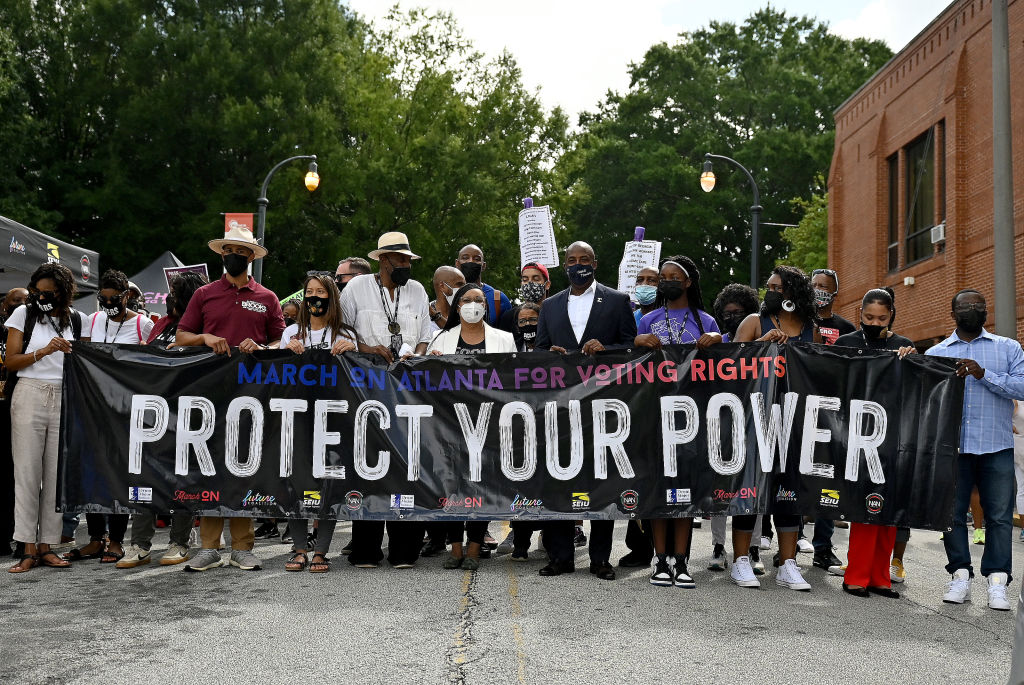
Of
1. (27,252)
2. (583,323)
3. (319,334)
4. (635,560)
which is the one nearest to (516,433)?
(583,323)

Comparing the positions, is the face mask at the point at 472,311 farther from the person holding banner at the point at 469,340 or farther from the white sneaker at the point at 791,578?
the white sneaker at the point at 791,578

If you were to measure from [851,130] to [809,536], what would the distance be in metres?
17.6

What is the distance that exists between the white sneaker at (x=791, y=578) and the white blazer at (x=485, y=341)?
2.43 meters

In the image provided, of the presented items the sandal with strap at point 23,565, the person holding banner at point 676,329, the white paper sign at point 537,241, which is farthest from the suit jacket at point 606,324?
the sandal with strap at point 23,565

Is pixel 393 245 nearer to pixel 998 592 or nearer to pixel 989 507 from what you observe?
pixel 989 507

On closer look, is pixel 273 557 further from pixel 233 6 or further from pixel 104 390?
pixel 233 6

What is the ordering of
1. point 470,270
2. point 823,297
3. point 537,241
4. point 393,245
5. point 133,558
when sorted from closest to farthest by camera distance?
point 133,558 < point 393,245 < point 823,297 < point 470,270 < point 537,241

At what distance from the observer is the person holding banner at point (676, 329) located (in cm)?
743

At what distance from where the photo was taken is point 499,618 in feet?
19.9

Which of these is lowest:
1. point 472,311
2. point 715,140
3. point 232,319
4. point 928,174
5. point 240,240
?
point 232,319

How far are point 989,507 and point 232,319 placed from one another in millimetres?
5318

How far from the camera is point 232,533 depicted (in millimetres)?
7945

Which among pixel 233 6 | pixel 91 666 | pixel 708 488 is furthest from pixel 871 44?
pixel 91 666

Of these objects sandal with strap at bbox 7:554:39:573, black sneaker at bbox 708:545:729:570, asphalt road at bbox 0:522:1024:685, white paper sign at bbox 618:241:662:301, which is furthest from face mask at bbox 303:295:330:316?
white paper sign at bbox 618:241:662:301
